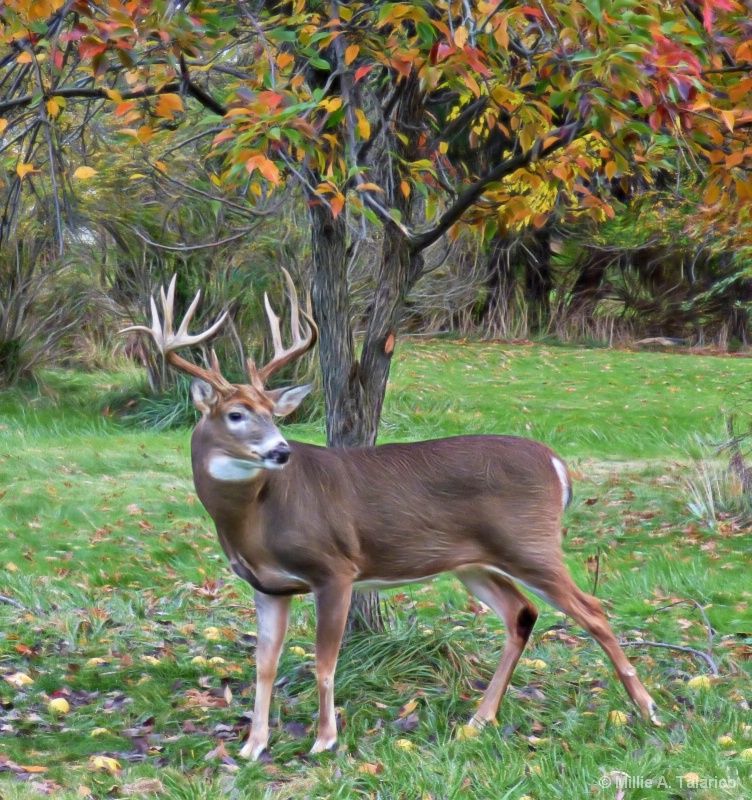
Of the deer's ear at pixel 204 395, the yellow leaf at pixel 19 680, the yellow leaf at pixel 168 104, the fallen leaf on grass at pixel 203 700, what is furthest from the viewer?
the yellow leaf at pixel 19 680

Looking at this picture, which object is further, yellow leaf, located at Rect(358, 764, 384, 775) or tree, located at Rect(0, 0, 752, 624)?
yellow leaf, located at Rect(358, 764, 384, 775)

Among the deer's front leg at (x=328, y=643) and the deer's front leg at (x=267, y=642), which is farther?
the deer's front leg at (x=267, y=642)

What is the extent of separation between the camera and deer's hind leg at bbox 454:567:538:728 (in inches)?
210

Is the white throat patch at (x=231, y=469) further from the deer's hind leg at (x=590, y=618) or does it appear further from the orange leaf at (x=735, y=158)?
the orange leaf at (x=735, y=158)

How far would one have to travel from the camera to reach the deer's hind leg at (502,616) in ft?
17.5

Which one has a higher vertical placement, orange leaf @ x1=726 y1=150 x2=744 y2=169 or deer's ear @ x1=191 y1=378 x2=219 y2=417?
orange leaf @ x1=726 y1=150 x2=744 y2=169

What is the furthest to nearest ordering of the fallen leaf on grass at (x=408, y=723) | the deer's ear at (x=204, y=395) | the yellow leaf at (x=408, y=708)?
the yellow leaf at (x=408, y=708), the fallen leaf on grass at (x=408, y=723), the deer's ear at (x=204, y=395)

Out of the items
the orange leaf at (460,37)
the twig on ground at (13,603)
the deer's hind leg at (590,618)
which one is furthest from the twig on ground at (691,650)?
the twig on ground at (13,603)

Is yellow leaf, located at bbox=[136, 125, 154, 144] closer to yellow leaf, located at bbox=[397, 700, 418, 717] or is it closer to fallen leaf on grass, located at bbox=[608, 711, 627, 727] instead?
yellow leaf, located at bbox=[397, 700, 418, 717]

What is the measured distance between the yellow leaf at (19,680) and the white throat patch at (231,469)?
5.83 feet

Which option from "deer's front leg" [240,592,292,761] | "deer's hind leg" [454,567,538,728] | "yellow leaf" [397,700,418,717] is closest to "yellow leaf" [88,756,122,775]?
"deer's front leg" [240,592,292,761]

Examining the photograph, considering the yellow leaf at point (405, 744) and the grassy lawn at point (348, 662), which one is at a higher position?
the yellow leaf at point (405, 744)

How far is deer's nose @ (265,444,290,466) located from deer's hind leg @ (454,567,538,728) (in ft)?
3.73

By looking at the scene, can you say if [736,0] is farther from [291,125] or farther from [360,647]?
[360,647]
